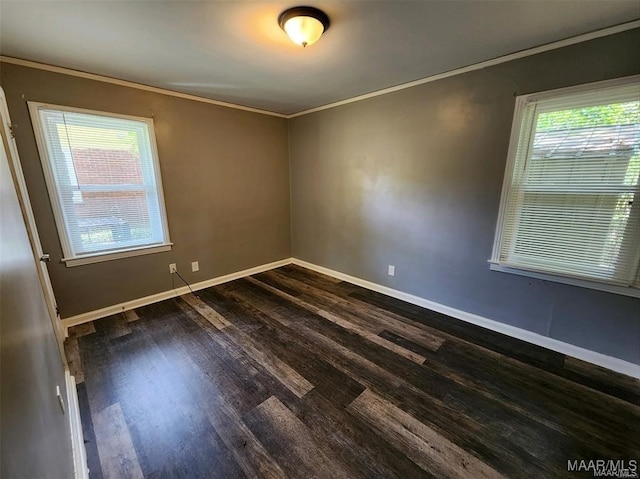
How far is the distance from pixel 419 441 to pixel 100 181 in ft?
10.8

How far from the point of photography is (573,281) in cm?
205

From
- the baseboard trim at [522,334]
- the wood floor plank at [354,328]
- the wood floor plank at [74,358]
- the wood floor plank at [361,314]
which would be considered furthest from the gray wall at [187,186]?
the baseboard trim at [522,334]

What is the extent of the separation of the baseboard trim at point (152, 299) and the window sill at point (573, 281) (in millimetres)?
3010

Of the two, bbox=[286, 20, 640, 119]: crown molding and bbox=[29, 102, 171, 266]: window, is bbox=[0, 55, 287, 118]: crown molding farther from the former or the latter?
bbox=[286, 20, 640, 119]: crown molding

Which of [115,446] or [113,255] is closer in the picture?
[115,446]

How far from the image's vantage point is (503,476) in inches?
51.0

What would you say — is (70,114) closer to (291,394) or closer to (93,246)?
(93,246)

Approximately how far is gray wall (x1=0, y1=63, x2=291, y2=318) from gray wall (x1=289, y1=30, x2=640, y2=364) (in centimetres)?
72

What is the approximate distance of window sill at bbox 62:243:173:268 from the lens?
8.15ft

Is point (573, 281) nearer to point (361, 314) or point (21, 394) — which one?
point (361, 314)

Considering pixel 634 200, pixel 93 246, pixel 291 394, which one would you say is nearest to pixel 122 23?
pixel 93 246

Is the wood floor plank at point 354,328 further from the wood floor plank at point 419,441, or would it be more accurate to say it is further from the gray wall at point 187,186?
the gray wall at point 187,186

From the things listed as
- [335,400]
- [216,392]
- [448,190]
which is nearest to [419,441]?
[335,400]

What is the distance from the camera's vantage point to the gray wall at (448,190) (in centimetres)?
195
